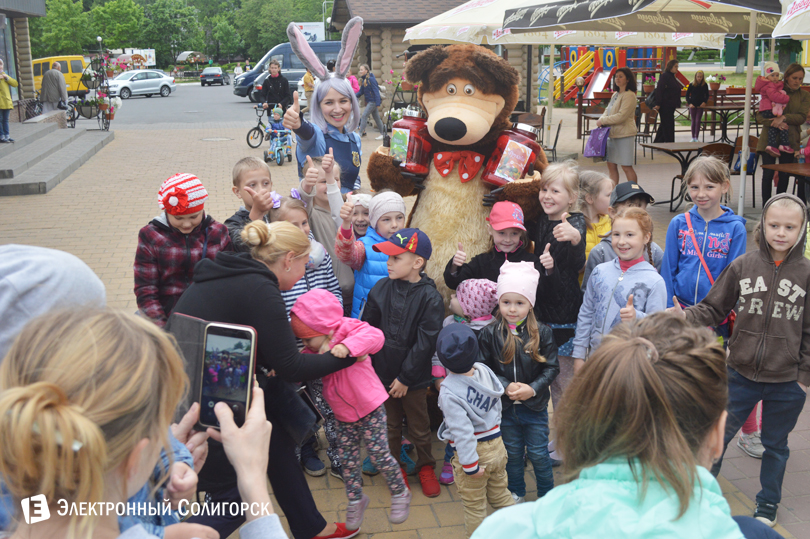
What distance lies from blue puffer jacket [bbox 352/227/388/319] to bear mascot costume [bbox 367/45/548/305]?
0.33m

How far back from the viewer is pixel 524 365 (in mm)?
3227

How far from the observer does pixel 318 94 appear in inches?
188

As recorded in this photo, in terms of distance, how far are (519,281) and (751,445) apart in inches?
73.3

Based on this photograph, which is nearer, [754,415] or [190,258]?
[190,258]

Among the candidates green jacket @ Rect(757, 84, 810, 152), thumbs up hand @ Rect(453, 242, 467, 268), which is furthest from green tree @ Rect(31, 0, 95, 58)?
thumbs up hand @ Rect(453, 242, 467, 268)

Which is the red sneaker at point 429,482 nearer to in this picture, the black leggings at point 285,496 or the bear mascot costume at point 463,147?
the black leggings at point 285,496

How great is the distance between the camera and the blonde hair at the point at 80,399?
3.53 feet

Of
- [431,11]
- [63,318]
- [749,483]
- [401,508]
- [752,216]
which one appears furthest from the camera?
[431,11]

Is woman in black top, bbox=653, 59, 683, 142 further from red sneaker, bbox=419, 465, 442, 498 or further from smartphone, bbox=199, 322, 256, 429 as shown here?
smartphone, bbox=199, 322, 256, 429

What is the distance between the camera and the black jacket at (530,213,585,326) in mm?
3707

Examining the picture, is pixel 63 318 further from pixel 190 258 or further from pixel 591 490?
pixel 190 258

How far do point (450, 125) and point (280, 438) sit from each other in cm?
210

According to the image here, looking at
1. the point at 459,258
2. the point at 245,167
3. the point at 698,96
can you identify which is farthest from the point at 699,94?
the point at 245,167

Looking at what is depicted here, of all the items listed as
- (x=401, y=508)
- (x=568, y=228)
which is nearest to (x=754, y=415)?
(x=568, y=228)
